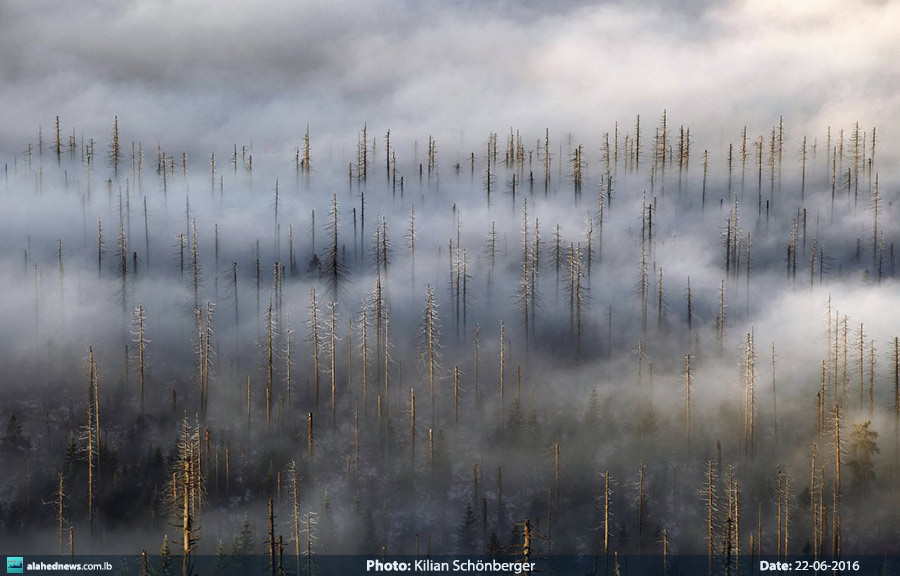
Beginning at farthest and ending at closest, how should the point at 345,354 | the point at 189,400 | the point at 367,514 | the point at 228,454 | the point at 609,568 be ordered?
1. the point at 345,354
2. the point at 189,400
3. the point at 228,454
4. the point at 367,514
5. the point at 609,568

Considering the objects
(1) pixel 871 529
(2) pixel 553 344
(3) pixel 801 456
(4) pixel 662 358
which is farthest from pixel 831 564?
(2) pixel 553 344

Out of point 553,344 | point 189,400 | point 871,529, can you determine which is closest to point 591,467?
point 553,344

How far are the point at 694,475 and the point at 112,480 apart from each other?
110009 millimetres

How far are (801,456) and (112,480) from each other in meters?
133

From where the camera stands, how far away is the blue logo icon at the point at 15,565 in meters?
131

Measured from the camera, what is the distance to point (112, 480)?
152375 millimetres

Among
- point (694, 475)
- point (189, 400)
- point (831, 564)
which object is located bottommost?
point (831, 564)

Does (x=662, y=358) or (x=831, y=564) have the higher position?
(x=662, y=358)

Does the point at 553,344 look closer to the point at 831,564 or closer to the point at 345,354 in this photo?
the point at 345,354

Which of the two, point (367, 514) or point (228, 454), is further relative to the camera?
point (228, 454)

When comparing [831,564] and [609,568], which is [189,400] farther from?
[831,564]

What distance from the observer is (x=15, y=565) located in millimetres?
133625

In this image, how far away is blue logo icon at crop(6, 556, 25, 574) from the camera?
13138cm

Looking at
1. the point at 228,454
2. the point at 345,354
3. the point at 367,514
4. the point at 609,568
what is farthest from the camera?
the point at 345,354
